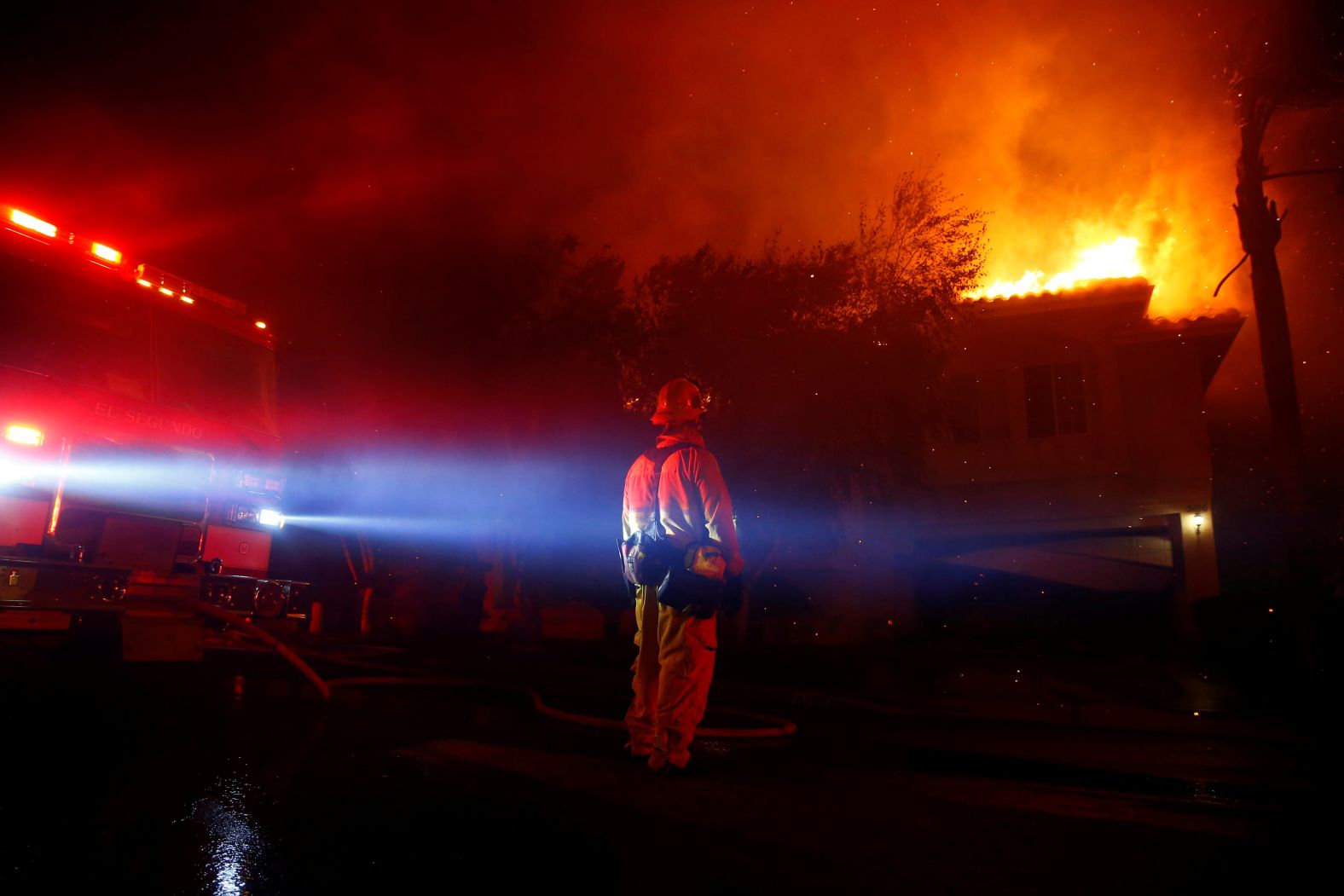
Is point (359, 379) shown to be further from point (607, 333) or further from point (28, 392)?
point (28, 392)

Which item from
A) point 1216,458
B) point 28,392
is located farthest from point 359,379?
point 1216,458

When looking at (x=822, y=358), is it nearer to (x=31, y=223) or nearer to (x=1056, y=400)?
(x=1056, y=400)

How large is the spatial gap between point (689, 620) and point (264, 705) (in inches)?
130

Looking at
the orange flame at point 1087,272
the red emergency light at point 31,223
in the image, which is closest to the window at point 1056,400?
the orange flame at point 1087,272

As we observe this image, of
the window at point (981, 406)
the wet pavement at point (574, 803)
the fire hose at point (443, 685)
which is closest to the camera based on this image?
the wet pavement at point (574, 803)

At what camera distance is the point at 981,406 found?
57.6ft

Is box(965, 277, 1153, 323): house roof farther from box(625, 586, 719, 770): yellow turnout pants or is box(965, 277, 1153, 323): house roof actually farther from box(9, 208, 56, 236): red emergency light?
box(9, 208, 56, 236): red emergency light

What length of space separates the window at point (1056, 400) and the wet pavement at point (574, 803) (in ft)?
35.8

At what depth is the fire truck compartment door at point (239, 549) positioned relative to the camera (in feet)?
21.7

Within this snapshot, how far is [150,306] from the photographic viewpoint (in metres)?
6.68

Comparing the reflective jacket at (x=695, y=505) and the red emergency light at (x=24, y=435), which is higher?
the red emergency light at (x=24, y=435)

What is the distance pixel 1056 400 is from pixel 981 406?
1.32 metres

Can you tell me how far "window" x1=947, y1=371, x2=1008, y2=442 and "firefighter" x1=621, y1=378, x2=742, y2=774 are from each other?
13591 mm

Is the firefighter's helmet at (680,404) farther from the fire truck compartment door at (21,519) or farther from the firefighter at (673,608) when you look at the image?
the fire truck compartment door at (21,519)
